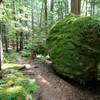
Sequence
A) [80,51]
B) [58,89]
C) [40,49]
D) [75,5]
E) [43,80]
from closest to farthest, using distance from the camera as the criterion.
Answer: [58,89] < [43,80] < [80,51] < [75,5] < [40,49]

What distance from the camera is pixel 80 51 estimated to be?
20.9 feet

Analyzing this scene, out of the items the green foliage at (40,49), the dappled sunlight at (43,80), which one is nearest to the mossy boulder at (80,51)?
the dappled sunlight at (43,80)

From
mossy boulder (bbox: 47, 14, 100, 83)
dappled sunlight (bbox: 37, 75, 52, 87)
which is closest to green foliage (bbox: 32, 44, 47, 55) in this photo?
mossy boulder (bbox: 47, 14, 100, 83)

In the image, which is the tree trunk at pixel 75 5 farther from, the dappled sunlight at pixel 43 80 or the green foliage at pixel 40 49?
the dappled sunlight at pixel 43 80

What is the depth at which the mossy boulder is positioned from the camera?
6301 mm

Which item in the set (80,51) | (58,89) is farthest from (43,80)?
(80,51)

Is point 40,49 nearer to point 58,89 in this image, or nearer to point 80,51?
point 80,51

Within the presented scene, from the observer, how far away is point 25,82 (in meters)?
4.60

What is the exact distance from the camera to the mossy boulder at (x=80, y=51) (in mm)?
6301

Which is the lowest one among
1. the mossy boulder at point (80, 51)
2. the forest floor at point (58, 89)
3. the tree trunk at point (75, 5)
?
the forest floor at point (58, 89)

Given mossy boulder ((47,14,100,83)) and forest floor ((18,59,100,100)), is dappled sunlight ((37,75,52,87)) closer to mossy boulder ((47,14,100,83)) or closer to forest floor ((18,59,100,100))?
forest floor ((18,59,100,100))

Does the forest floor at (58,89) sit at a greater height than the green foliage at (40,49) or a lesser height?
lesser

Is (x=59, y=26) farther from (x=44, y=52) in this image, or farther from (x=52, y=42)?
(x=44, y=52)

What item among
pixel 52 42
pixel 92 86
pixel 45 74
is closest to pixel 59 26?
pixel 52 42
